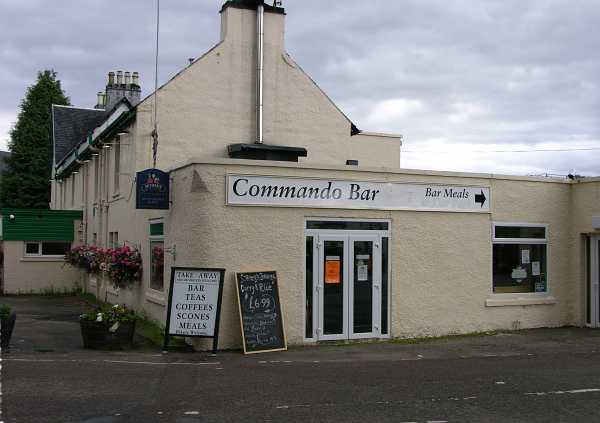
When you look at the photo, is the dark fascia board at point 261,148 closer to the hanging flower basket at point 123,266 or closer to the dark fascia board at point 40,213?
the hanging flower basket at point 123,266

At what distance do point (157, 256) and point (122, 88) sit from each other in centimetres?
1880

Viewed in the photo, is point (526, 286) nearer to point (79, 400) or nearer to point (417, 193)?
point (417, 193)

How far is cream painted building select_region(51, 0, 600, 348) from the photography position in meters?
13.1

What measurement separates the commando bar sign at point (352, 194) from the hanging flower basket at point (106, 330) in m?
2.84

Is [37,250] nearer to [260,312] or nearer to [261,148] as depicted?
[261,148]

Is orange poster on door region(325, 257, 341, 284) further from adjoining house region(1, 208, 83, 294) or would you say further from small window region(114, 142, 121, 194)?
adjoining house region(1, 208, 83, 294)

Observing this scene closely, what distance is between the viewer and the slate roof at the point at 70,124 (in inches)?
1491

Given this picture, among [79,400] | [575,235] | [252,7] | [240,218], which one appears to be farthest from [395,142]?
[79,400]

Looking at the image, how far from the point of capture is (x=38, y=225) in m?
25.3

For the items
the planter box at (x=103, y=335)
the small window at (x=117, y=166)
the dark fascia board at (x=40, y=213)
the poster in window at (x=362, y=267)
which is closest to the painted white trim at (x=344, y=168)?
the poster in window at (x=362, y=267)

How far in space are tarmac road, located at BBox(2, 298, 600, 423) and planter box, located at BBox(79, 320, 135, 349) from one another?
37cm

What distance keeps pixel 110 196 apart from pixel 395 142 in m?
9.57

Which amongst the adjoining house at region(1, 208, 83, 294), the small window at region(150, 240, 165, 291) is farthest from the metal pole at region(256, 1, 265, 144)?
the adjoining house at region(1, 208, 83, 294)

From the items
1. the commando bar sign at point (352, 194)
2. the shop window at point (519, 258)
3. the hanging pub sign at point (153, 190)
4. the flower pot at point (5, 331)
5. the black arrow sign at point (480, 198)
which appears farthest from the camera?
the shop window at point (519, 258)
